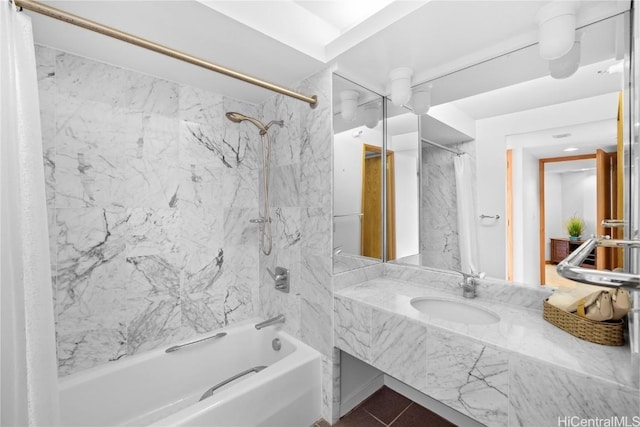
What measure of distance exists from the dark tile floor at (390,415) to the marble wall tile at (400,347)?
0.59 metres

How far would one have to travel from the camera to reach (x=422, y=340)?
48.9 inches

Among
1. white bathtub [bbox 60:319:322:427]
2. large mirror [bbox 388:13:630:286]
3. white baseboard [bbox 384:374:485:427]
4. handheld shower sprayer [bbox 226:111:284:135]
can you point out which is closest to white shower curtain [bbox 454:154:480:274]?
large mirror [bbox 388:13:630:286]

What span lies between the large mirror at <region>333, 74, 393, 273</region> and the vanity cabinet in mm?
939

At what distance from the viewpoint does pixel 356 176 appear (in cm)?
188

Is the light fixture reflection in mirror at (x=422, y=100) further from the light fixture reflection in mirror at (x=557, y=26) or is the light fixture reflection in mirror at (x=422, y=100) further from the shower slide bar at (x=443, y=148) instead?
the light fixture reflection in mirror at (x=557, y=26)

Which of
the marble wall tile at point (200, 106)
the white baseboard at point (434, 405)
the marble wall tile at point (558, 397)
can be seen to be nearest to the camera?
the marble wall tile at point (558, 397)

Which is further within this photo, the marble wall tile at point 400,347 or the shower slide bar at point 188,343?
the shower slide bar at point 188,343

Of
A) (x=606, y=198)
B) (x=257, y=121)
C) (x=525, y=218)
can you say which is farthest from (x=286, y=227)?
(x=606, y=198)

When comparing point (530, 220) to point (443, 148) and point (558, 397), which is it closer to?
point (443, 148)

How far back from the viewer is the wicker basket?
991mm

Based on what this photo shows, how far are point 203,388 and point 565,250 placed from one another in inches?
89.4

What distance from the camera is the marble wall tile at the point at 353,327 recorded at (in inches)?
58.3

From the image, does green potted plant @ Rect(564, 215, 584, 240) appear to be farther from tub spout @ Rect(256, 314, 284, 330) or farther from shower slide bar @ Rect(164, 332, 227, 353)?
shower slide bar @ Rect(164, 332, 227, 353)

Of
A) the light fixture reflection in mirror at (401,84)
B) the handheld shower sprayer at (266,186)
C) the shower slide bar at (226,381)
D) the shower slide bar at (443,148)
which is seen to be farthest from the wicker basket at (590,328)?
the shower slide bar at (226,381)
